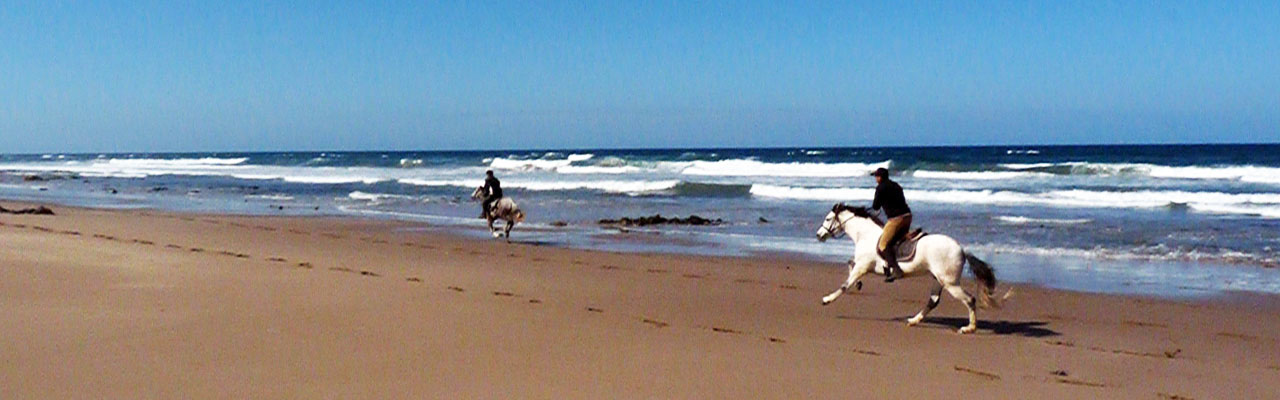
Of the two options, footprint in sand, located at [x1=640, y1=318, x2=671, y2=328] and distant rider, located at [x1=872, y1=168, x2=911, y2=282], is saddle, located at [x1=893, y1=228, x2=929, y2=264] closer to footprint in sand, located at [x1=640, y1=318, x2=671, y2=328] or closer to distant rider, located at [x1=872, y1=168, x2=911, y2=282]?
distant rider, located at [x1=872, y1=168, x2=911, y2=282]

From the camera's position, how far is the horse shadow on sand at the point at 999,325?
29.5ft

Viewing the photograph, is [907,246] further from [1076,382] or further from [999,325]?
[1076,382]

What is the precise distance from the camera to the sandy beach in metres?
Answer: 6.52

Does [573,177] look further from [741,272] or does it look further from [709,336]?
[709,336]

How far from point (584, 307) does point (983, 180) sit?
3628 centimetres

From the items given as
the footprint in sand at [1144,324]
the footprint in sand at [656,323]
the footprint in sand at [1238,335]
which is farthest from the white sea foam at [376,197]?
the footprint in sand at [1238,335]

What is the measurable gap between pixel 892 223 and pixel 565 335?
9.66 ft

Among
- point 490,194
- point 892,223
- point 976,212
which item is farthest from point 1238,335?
point 976,212

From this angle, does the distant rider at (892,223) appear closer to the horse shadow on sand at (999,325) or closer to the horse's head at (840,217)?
the horse's head at (840,217)

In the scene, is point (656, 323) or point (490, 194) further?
point (490, 194)

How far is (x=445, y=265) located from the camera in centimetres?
1352

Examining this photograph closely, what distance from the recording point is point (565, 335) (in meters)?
8.22

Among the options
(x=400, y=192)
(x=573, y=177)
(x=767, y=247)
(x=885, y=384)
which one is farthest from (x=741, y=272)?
(x=573, y=177)

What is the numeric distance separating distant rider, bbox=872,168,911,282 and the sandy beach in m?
0.52
